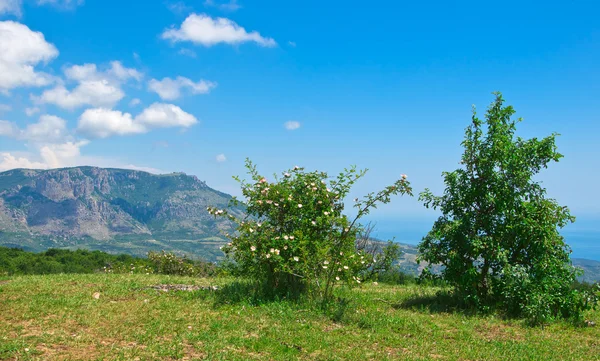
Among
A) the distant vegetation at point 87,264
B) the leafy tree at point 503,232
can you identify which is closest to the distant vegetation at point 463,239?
the leafy tree at point 503,232

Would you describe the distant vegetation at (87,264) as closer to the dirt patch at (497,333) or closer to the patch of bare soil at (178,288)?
the patch of bare soil at (178,288)

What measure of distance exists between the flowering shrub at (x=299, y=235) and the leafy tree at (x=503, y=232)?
6.42 feet

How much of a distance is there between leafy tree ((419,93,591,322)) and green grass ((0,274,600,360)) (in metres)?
0.82

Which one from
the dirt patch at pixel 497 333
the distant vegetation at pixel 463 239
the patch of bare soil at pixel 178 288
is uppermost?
the distant vegetation at pixel 463 239

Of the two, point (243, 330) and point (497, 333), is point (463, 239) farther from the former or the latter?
point (243, 330)

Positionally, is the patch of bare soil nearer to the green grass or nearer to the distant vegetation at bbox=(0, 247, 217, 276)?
the green grass

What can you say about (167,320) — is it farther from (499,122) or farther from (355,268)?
(499,122)

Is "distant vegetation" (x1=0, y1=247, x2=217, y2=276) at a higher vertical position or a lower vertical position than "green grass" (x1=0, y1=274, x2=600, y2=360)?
lower

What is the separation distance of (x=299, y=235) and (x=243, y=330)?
3020 millimetres

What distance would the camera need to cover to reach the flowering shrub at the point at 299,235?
37.0ft

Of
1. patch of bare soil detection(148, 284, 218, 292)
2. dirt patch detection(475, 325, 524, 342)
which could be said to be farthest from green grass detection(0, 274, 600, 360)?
patch of bare soil detection(148, 284, 218, 292)

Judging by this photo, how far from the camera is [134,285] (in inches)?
525

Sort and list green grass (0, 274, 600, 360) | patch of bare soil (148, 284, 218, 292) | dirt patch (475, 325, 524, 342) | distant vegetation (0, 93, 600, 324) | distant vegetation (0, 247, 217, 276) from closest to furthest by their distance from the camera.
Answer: green grass (0, 274, 600, 360)
dirt patch (475, 325, 524, 342)
distant vegetation (0, 93, 600, 324)
patch of bare soil (148, 284, 218, 292)
distant vegetation (0, 247, 217, 276)

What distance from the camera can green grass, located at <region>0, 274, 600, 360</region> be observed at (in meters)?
7.87
